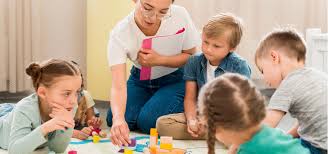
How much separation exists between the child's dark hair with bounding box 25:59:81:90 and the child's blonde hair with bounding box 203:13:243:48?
54cm

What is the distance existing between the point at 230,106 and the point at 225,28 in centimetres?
84

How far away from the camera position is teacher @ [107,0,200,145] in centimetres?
199

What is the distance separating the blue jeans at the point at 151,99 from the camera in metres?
2.18

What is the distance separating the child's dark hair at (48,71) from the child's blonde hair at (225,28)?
54 centimetres

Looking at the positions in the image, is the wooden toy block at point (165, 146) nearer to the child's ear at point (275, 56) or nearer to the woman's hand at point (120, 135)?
the woman's hand at point (120, 135)

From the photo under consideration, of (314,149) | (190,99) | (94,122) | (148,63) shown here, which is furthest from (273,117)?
(94,122)

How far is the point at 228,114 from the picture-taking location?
1103 mm

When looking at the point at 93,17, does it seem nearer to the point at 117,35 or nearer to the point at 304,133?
the point at 117,35

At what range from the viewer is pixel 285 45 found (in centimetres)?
147

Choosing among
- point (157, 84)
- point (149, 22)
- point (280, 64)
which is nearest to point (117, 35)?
point (149, 22)

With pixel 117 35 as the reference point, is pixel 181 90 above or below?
below

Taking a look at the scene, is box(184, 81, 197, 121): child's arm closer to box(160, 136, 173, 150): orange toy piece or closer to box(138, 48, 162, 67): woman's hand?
box(138, 48, 162, 67): woman's hand

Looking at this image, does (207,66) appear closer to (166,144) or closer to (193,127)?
(193,127)

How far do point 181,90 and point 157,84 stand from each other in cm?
12
